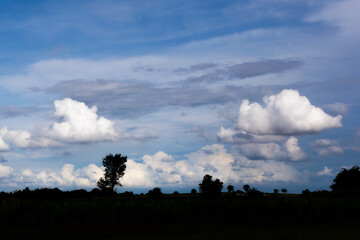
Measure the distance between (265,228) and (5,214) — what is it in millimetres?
27337

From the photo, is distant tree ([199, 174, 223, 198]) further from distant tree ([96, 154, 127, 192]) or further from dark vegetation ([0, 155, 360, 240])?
dark vegetation ([0, 155, 360, 240])

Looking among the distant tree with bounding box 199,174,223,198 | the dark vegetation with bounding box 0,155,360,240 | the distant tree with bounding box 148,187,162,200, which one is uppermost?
the distant tree with bounding box 199,174,223,198

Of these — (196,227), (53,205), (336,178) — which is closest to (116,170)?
(336,178)

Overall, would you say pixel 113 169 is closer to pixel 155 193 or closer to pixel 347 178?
pixel 155 193

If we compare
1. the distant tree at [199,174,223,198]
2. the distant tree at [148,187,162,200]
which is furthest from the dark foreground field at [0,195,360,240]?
the distant tree at [199,174,223,198]

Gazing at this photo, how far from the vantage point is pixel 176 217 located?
45.6m

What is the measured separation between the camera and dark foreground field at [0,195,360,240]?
1405 inches

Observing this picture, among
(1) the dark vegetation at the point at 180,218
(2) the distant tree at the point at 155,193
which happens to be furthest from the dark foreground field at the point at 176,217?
(2) the distant tree at the point at 155,193

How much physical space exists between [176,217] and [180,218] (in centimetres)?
45

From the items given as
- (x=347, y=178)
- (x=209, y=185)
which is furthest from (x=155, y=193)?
(x=347, y=178)

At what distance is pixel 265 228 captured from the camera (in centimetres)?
3712

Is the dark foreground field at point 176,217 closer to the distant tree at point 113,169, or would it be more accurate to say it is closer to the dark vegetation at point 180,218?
the dark vegetation at point 180,218

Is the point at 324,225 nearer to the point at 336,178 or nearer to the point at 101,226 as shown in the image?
the point at 101,226

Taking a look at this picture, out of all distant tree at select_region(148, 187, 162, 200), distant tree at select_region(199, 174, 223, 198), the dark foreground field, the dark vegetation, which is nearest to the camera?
the dark vegetation
